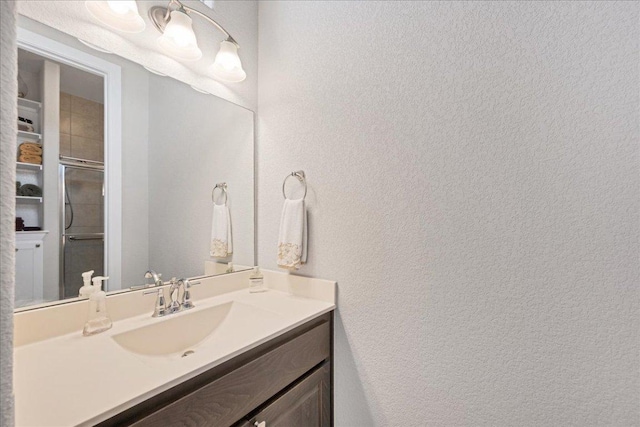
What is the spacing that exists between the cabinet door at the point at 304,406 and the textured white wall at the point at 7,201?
0.72 m

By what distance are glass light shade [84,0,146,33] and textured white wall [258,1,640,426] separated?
Answer: 660 millimetres

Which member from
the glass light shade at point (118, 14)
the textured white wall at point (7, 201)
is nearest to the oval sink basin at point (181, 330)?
the textured white wall at point (7, 201)

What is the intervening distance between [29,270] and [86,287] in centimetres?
15

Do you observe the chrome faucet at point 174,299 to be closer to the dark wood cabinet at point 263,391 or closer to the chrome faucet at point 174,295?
the chrome faucet at point 174,295

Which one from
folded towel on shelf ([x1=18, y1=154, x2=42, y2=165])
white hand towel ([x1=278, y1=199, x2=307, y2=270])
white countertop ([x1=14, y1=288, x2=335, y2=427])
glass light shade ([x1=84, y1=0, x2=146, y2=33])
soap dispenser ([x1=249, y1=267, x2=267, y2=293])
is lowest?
white countertop ([x1=14, y1=288, x2=335, y2=427])

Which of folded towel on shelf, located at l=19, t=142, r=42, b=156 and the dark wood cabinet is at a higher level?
folded towel on shelf, located at l=19, t=142, r=42, b=156

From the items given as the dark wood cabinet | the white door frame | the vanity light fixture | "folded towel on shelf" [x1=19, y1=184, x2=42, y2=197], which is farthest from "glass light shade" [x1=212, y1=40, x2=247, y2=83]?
the dark wood cabinet

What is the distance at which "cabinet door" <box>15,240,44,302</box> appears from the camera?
32.2 inches

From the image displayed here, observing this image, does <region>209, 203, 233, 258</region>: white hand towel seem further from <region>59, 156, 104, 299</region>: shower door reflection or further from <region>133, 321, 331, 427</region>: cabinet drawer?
<region>133, 321, 331, 427</region>: cabinet drawer

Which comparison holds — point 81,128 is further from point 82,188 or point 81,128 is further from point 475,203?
point 475,203

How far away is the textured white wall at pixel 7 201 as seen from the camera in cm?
28

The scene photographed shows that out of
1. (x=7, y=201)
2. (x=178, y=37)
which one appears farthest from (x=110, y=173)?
(x=7, y=201)

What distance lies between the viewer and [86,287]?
917 millimetres

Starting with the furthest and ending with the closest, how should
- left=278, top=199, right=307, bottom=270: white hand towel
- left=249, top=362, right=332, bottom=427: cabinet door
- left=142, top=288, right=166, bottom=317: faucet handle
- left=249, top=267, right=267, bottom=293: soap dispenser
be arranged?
left=249, top=267, right=267, bottom=293: soap dispenser, left=278, top=199, right=307, bottom=270: white hand towel, left=142, top=288, right=166, bottom=317: faucet handle, left=249, top=362, right=332, bottom=427: cabinet door
